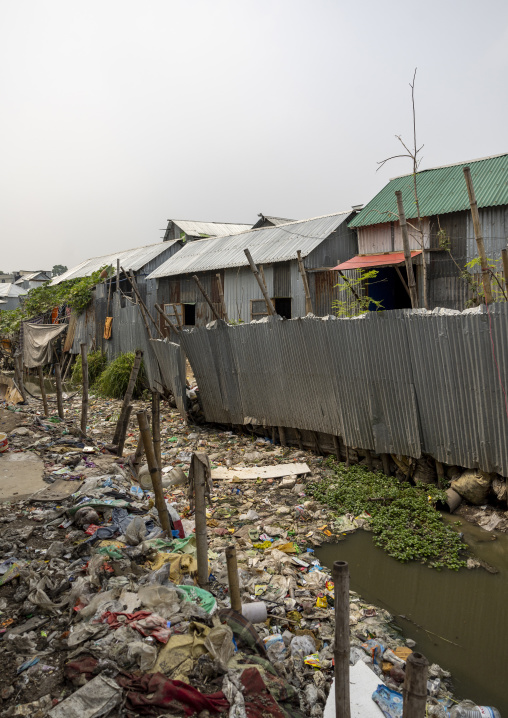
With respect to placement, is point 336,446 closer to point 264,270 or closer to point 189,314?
point 264,270

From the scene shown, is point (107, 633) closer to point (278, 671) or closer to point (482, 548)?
point (278, 671)

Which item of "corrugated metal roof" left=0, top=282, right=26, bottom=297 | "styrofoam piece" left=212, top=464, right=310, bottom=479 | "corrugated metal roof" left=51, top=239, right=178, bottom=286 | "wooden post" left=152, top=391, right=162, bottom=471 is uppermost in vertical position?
"corrugated metal roof" left=0, top=282, right=26, bottom=297

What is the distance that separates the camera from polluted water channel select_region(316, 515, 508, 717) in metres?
3.49

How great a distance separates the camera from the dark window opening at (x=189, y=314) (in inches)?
687

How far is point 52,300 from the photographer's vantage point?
23.7 meters

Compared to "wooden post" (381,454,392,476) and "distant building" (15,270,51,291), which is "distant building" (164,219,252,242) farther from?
"distant building" (15,270,51,291)

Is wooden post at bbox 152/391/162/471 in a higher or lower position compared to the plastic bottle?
higher

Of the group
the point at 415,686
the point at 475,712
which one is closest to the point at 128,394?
the point at 475,712

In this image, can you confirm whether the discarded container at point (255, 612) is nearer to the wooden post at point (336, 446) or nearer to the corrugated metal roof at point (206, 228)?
the wooden post at point (336, 446)

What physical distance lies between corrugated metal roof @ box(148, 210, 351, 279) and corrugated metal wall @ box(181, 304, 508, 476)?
574 cm

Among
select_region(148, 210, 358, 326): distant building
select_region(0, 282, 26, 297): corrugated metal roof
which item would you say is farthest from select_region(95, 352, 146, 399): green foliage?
select_region(0, 282, 26, 297): corrugated metal roof

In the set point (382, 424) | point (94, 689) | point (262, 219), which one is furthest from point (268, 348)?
point (262, 219)

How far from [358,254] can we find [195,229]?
38.1ft

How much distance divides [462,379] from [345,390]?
66.4 inches
